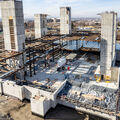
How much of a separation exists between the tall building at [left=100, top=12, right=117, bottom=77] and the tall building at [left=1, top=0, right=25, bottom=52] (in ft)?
39.1

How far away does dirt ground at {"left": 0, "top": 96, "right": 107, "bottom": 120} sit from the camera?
1655cm

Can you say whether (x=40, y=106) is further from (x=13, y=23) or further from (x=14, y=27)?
(x=13, y=23)

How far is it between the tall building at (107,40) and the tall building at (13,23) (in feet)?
39.1

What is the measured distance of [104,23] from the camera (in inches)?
835

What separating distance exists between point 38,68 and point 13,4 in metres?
12.0

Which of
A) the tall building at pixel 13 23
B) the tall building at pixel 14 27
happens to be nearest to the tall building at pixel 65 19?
the tall building at pixel 14 27

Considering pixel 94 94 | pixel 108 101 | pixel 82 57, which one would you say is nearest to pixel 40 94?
pixel 94 94

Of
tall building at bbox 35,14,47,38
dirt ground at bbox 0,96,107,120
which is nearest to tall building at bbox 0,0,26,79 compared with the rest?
dirt ground at bbox 0,96,107,120

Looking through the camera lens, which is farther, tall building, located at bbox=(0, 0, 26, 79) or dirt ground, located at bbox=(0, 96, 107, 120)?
tall building, located at bbox=(0, 0, 26, 79)

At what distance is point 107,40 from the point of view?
71.1 feet

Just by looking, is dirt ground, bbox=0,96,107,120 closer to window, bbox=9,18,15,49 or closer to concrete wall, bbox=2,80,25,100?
concrete wall, bbox=2,80,25,100

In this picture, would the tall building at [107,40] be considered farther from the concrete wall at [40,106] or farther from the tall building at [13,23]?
the tall building at [13,23]

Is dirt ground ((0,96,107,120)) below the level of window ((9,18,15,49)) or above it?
below

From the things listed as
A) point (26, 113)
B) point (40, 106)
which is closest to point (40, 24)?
point (26, 113)
